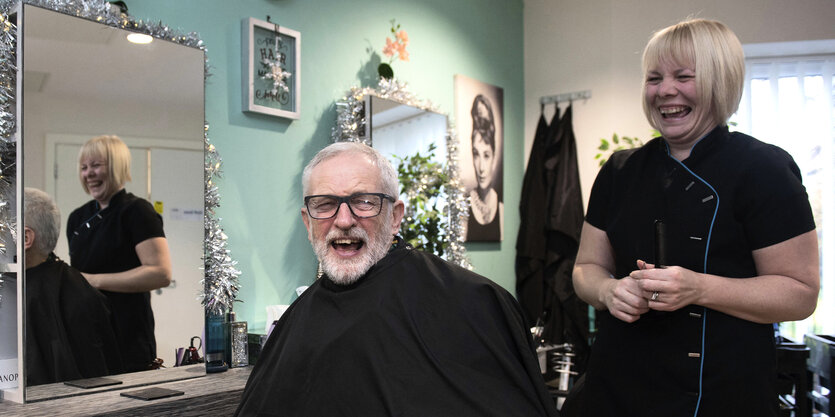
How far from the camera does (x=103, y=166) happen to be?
2223 millimetres

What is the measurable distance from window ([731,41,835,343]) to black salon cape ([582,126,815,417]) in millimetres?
3018

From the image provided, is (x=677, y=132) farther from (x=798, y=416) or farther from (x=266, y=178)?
(x=798, y=416)

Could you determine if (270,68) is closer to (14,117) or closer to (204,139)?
(204,139)

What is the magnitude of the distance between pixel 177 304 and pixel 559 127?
284cm

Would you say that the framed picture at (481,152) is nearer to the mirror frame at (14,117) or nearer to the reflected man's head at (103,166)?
the reflected man's head at (103,166)

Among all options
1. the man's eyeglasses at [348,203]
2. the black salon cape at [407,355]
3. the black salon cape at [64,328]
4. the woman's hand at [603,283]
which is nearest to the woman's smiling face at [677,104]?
the woman's hand at [603,283]

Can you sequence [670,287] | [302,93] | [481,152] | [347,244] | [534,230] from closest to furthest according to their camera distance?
[670,287] → [347,244] → [302,93] → [481,152] → [534,230]

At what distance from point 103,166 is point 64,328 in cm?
52

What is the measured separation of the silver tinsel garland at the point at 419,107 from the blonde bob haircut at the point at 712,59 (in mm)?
1880

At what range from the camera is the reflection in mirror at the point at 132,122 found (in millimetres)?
2068

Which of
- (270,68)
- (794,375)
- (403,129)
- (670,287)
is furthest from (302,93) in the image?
(794,375)

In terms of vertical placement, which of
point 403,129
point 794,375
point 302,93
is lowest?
point 794,375

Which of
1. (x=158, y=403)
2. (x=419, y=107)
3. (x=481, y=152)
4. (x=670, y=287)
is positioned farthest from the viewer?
(x=481, y=152)

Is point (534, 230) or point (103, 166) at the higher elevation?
point (103, 166)
